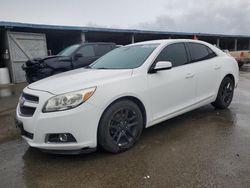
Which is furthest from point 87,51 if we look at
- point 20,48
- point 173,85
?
point 173,85

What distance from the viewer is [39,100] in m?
3.14

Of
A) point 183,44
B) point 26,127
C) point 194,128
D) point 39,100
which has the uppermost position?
point 183,44

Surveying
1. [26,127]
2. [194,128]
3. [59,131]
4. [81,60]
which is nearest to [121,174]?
[59,131]

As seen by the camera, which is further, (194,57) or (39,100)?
(194,57)

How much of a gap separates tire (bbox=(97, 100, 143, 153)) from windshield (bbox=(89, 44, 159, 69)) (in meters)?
0.74

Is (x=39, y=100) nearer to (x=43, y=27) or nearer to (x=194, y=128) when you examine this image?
(x=194, y=128)

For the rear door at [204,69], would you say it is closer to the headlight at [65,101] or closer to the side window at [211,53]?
the side window at [211,53]

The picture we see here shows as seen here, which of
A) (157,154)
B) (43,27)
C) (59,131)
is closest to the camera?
(59,131)

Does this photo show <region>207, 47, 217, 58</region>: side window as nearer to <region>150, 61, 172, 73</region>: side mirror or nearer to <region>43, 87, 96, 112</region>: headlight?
<region>150, 61, 172, 73</region>: side mirror

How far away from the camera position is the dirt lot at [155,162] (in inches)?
110

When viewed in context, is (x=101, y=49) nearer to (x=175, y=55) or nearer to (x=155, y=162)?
(x=175, y=55)

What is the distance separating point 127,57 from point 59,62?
470 centimetres

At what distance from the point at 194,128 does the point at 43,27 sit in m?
12.4

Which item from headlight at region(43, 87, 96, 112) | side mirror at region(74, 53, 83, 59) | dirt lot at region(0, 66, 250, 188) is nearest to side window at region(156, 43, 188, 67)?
dirt lot at region(0, 66, 250, 188)
